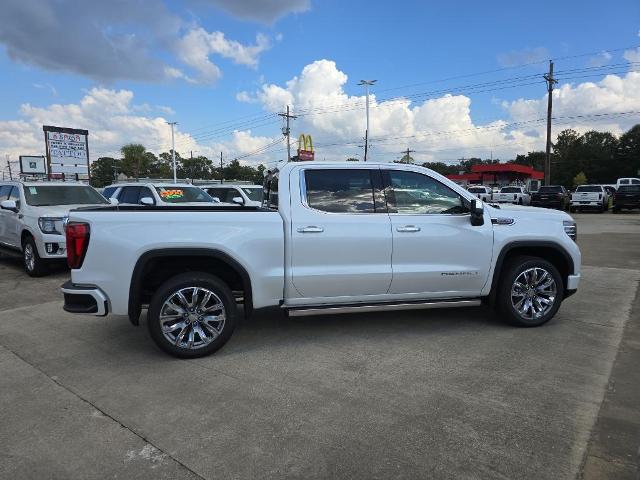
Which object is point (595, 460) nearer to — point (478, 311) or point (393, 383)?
point (393, 383)

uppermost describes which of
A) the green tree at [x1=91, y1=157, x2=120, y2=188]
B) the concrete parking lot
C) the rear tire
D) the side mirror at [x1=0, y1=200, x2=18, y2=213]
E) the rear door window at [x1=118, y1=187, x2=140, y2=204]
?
the green tree at [x1=91, y1=157, x2=120, y2=188]

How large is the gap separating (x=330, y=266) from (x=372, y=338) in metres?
0.96

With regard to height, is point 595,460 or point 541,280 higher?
point 541,280

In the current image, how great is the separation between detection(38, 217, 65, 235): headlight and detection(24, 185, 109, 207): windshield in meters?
0.85

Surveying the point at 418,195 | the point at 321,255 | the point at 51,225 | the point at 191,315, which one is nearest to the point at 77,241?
the point at 191,315

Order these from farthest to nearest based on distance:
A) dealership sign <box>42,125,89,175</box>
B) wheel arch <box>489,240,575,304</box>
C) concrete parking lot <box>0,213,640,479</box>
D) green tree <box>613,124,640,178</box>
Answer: green tree <box>613,124,640,178</box> → dealership sign <box>42,125,89,175</box> → wheel arch <box>489,240,575,304</box> → concrete parking lot <box>0,213,640,479</box>

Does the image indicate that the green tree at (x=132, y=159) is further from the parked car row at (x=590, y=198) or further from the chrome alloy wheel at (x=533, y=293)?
the chrome alloy wheel at (x=533, y=293)

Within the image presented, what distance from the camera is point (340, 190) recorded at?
4918 mm

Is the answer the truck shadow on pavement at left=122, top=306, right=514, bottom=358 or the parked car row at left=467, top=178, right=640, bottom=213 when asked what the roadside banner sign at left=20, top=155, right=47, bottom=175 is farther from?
the truck shadow on pavement at left=122, top=306, right=514, bottom=358

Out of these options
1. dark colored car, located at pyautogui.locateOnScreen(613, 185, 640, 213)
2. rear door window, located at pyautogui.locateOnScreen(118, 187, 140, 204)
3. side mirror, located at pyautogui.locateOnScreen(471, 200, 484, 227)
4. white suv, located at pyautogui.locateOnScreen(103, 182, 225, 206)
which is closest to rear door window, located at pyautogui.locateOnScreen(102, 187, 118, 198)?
white suv, located at pyautogui.locateOnScreen(103, 182, 225, 206)

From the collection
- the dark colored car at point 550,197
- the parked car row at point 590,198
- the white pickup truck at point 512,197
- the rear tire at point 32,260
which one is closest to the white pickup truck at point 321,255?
the rear tire at point 32,260

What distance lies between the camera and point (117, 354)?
15.5ft

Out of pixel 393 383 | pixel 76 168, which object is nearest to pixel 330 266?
pixel 393 383

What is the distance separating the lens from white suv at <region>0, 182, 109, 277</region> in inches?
337
